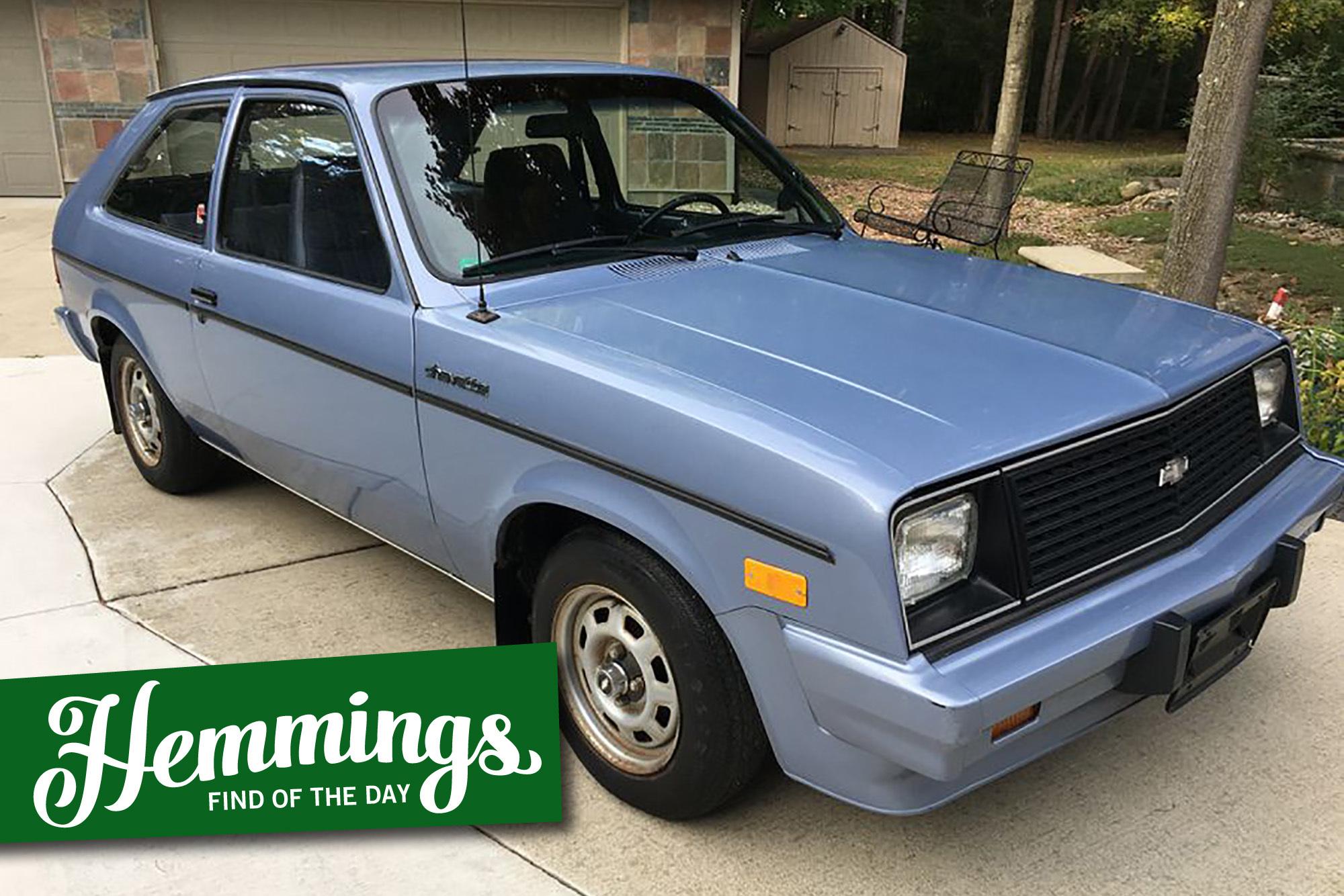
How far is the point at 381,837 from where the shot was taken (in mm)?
2885

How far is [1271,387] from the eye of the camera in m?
3.33

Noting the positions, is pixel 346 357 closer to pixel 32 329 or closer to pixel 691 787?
pixel 691 787

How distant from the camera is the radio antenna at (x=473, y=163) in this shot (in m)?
3.05

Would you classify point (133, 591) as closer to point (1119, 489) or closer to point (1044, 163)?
point (1119, 489)

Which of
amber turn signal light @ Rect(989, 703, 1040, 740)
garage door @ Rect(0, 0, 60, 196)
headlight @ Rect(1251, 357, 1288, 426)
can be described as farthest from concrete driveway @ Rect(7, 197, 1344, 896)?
garage door @ Rect(0, 0, 60, 196)

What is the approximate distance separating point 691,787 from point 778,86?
22.8 m

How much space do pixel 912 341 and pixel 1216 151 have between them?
4.10 metres

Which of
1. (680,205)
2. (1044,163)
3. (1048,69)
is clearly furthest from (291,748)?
(1048,69)

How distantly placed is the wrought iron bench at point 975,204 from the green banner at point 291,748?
19.7 ft

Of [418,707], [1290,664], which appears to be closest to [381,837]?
[418,707]

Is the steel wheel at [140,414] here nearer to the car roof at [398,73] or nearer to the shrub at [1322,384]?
the car roof at [398,73]

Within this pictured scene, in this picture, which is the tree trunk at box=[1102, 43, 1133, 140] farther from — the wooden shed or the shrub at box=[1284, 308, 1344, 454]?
the shrub at box=[1284, 308, 1344, 454]

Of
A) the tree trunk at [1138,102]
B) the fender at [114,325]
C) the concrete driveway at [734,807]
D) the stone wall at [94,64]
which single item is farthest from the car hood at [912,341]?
the tree trunk at [1138,102]

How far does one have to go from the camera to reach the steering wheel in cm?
364
